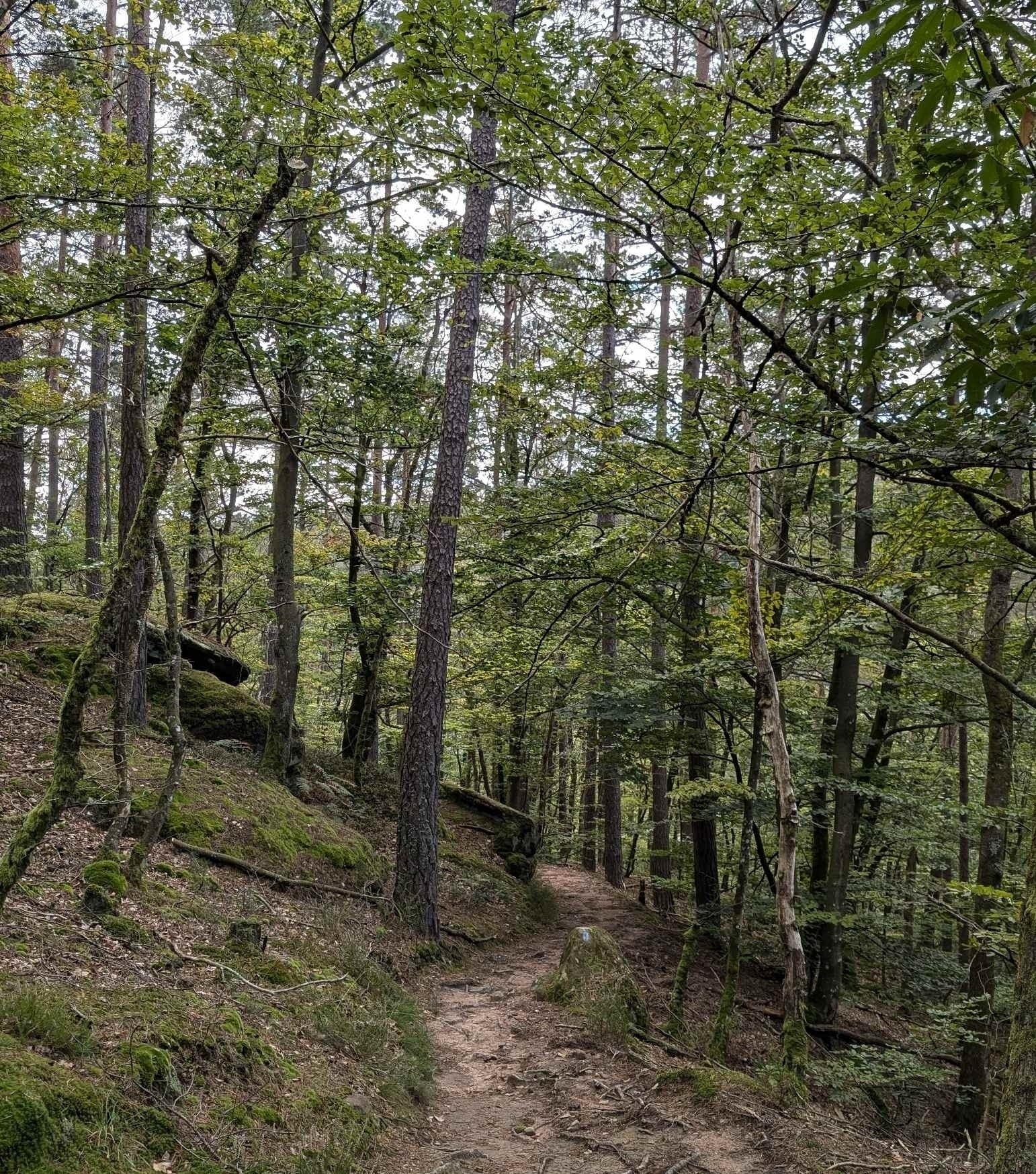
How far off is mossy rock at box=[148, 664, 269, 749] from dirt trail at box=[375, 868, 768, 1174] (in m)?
5.19

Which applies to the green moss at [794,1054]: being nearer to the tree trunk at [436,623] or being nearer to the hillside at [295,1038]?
the hillside at [295,1038]

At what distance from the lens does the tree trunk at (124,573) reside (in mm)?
2996

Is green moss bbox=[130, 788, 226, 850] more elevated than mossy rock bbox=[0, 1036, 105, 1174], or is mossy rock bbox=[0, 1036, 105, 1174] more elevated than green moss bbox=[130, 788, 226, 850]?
mossy rock bbox=[0, 1036, 105, 1174]

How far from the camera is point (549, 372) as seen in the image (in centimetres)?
783

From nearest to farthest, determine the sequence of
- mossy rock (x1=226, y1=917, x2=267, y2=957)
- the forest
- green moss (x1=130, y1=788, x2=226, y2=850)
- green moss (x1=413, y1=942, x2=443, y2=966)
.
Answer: the forest < mossy rock (x1=226, y1=917, x2=267, y2=957) < green moss (x1=130, y1=788, x2=226, y2=850) < green moss (x1=413, y1=942, x2=443, y2=966)

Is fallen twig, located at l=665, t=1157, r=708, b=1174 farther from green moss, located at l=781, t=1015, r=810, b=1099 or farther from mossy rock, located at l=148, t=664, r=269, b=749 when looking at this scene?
mossy rock, located at l=148, t=664, r=269, b=749

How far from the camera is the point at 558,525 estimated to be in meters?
5.74

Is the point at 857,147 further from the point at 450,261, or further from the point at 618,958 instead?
the point at 618,958

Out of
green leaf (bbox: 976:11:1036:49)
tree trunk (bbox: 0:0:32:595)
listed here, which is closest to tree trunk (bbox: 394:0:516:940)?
tree trunk (bbox: 0:0:32:595)

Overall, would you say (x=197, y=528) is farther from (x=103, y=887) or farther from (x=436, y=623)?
(x=103, y=887)

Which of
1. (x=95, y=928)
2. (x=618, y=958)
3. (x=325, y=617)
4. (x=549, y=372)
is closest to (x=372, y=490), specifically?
(x=325, y=617)

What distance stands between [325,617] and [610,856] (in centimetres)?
799

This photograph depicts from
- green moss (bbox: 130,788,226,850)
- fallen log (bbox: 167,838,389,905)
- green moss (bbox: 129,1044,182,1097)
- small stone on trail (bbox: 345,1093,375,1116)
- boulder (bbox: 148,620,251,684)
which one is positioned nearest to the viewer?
green moss (bbox: 129,1044,182,1097)

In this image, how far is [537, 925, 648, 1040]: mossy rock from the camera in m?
6.63
